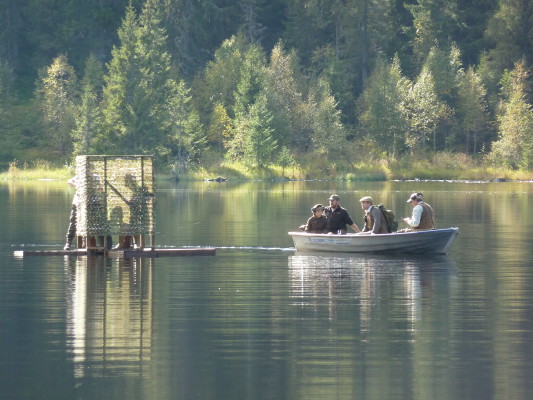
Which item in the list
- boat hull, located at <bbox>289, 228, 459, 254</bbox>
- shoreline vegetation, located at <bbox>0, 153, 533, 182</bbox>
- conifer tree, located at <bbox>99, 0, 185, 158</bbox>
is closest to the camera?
boat hull, located at <bbox>289, 228, 459, 254</bbox>

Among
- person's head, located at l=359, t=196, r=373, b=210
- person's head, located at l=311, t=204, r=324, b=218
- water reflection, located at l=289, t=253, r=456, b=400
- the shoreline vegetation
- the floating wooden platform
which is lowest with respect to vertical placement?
water reflection, located at l=289, t=253, r=456, b=400

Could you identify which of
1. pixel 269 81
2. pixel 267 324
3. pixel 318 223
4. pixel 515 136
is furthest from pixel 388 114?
pixel 267 324

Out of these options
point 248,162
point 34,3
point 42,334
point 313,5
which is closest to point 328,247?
point 42,334

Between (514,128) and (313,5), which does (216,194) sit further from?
(313,5)

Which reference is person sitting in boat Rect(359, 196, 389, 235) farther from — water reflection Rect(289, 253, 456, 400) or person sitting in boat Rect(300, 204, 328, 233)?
person sitting in boat Rect(300, 204, 328, 233)

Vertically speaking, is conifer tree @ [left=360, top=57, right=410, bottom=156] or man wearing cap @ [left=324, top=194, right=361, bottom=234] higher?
conifer tree @ [left=360, top=57, right=410, bottom=156]

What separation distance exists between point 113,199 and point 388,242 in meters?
6.94

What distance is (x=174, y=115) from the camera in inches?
4532

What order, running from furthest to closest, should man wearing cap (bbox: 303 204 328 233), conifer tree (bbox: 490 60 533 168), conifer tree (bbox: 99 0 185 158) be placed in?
1. conifer tree (bbox: 99 0 185 158)
2. conifer tree (bbox: 490 60 533 168)
3. man wearing cap (bbox: 303 204 328 233)

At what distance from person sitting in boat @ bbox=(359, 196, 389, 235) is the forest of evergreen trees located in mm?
75253

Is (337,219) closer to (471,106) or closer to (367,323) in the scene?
(367,323)

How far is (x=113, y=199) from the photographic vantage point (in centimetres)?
3195

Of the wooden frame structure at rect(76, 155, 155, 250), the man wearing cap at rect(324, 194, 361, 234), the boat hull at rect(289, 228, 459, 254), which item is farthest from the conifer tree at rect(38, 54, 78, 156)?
the wooden frame structure at rect(76, 155, 155, 250)

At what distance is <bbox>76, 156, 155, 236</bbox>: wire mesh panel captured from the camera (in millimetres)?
31578
